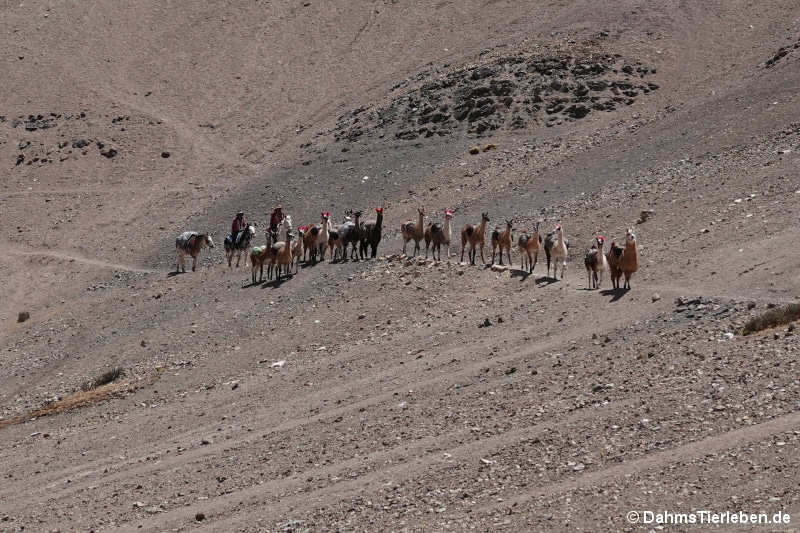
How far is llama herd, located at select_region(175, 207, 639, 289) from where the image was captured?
84.6 feet

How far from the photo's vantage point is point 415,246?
33.7 meters

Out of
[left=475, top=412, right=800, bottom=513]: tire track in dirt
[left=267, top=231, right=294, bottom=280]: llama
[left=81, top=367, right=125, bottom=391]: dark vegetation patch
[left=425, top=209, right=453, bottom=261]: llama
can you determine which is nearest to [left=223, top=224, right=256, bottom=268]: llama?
[left=267, top=231, right=294, bottom=280]: llama

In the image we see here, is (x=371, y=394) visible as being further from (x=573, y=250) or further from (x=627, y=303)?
(x=573, y=250)

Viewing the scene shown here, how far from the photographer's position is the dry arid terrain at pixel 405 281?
16.3 m

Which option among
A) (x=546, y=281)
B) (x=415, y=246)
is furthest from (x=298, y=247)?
(x=546, y=281)

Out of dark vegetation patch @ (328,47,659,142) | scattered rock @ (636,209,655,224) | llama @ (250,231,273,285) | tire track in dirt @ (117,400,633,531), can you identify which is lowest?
tire track in dirt @ (117,400,633,531)

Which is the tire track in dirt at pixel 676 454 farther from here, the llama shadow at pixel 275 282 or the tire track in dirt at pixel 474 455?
the llama shadow at pixel 275 282

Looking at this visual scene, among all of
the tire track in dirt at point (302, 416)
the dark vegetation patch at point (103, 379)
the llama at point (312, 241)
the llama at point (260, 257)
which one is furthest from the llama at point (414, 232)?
the tire track in dirt at point (302, 416)

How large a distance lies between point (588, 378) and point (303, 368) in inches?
315

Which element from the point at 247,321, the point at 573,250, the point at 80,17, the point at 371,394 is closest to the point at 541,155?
the point at 573,250

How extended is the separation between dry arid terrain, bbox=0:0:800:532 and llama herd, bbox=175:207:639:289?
0.65 metres

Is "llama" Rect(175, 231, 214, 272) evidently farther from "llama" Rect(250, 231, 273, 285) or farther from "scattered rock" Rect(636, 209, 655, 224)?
"scattered rock" Rect(636, 209, 655, 224)

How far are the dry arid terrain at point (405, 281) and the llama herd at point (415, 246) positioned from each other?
65 cm

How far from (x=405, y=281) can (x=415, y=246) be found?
4.15m
